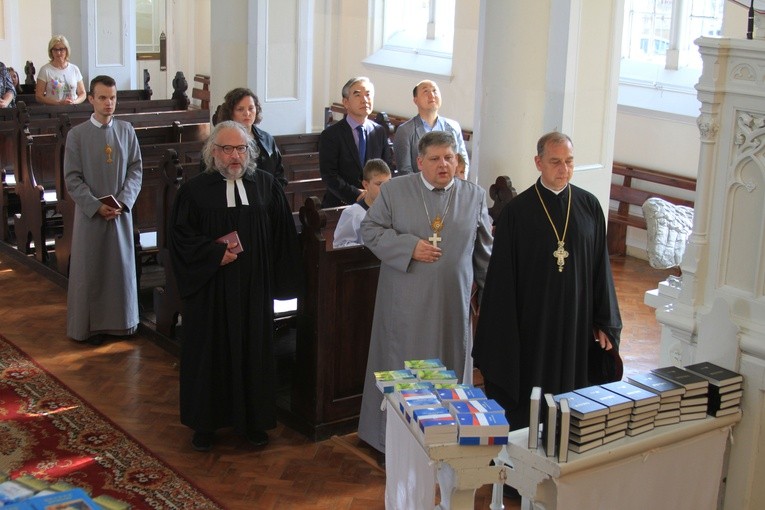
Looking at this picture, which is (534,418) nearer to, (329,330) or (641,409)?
(641,409)

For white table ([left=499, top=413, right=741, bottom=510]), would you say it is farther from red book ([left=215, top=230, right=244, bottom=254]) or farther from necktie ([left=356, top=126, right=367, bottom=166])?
necktie ([left=356, top=126, right=367, bottom=166])

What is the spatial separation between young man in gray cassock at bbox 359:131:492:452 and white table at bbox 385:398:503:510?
1.09 metres

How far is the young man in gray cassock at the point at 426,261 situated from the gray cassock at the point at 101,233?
97.3 inches

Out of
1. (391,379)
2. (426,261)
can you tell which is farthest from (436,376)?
(426,261)

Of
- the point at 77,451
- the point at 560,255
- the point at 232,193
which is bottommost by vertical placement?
the point at 77,451

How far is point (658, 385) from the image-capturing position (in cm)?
417

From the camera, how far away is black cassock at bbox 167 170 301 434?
18.1ft

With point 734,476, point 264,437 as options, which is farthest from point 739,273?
point 264,437

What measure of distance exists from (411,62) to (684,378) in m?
9.99

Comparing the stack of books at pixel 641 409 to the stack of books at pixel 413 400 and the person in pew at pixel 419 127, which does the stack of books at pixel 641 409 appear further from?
the person in pew at pixel 419 127

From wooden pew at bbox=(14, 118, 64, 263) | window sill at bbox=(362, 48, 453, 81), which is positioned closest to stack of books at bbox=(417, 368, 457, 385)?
wooden pew at bbox=(14, 118, 64, 263)

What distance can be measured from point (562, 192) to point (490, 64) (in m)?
2.10

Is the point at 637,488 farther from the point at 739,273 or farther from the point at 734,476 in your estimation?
the point at 739,273

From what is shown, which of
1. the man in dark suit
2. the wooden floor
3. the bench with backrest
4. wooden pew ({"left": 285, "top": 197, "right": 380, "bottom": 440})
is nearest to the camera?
the wooden floor
